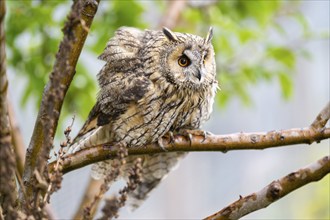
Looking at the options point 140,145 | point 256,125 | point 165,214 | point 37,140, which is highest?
point 256,125

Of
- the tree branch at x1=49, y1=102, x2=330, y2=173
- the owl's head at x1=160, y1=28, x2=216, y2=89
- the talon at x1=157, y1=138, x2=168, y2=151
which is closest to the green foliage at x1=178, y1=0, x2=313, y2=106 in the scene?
the owl's head at x1=160, y1=28, x2=216, y2=89

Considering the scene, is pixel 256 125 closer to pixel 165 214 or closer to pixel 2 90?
pixel 165 214

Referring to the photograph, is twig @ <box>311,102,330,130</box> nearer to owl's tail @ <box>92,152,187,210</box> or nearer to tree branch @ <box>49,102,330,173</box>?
tree branch @ <box>49,102,330,173</box>

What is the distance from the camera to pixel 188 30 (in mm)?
3430

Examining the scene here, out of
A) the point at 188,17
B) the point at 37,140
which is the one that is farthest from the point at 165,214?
the point at 37,140

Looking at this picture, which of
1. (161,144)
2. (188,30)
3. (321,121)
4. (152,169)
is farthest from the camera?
(188,30)

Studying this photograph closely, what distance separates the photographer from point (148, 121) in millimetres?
2205

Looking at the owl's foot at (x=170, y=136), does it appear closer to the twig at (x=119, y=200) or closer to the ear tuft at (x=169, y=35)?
the ear tuft at (x=169, y=35)

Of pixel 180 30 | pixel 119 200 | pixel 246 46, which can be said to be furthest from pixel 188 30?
pixel 119 200

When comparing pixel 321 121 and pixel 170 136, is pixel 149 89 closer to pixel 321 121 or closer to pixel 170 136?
pixel 170 136

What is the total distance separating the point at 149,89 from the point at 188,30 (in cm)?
127

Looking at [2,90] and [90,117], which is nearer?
[2,90]

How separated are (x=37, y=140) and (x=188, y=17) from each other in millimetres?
2103

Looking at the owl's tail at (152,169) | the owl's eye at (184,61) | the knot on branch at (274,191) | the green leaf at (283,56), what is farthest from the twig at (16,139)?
the green leaf at (283,56)
